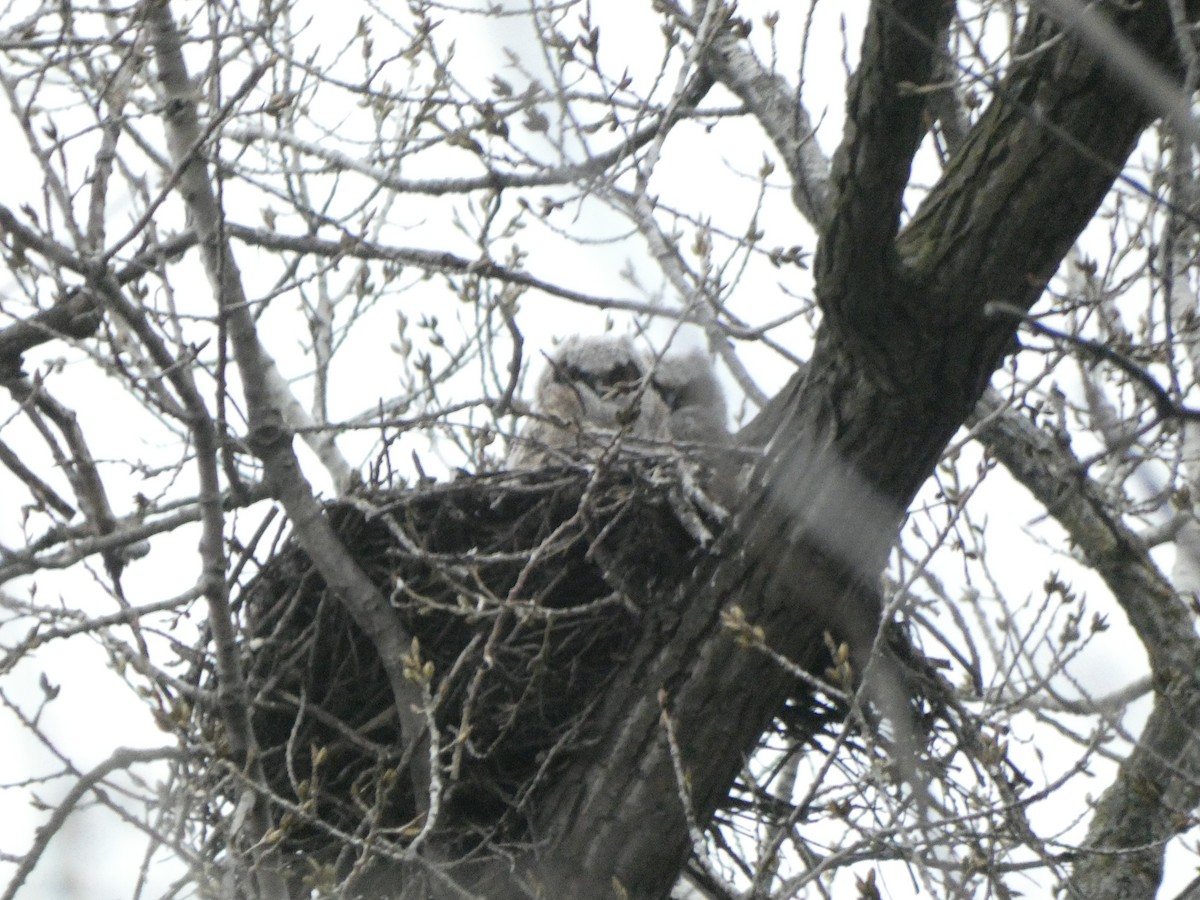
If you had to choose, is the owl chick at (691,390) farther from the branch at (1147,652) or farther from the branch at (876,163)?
the branch at (876,163)

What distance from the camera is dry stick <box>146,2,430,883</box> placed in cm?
335

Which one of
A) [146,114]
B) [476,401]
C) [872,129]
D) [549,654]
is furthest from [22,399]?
[872,129]

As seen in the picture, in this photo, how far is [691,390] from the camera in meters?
6.07

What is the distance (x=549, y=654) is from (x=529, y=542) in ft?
1.24

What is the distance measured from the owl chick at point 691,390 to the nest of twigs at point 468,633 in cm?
186

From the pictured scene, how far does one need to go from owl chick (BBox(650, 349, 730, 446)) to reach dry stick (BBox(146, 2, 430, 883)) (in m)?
2.33

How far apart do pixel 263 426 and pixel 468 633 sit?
2.76 feet

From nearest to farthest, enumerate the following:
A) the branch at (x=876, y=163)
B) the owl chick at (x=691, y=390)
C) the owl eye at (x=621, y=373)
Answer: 1. the branch at (x=876, y=163)
2. the owl chick at (x=691, y=390)
3. the owl eye at (x=621, y=373)

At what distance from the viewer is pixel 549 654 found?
380 centimetres

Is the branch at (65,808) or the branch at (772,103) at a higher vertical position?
the branch at (772,103)

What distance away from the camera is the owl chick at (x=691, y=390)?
591 centimetres

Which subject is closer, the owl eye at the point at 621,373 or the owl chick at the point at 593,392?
the owl chick at the point at 593,392

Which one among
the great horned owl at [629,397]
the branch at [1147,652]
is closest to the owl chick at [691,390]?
the great horned owl at [629,397]

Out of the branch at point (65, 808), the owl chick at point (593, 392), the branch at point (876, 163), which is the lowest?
the branch at point (65, 808)
